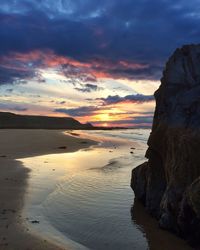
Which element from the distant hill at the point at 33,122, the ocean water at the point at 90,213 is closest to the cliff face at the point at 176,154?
the ocean water at the point at 90,213

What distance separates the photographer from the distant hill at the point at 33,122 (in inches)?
4496

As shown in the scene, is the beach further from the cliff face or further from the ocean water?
the cliff face

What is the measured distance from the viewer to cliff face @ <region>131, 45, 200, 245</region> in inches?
346

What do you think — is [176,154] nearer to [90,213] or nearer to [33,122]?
[90,213]

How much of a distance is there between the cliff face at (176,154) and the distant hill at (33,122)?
9111cm

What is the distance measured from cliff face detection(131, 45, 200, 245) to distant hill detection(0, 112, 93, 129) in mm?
91113

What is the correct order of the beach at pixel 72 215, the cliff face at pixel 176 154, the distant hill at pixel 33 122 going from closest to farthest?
the beach at pixel 72 215, the cliff face at pixel 176 154, the distant hill at pixel 33 122

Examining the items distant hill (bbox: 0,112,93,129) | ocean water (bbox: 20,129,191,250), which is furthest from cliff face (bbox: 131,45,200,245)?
distant hill (bbox: 0,112,93,129)

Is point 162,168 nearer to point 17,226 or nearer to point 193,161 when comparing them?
point 193,161

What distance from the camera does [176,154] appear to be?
33.1 feet

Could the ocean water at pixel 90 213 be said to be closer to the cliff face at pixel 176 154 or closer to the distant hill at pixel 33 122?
the cliff face at pixel 176 154

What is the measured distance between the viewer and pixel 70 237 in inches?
350

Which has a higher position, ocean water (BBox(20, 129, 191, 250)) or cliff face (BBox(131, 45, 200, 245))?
cliff face (BBox(131, 45, 200, 245))

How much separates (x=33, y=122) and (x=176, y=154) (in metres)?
123
